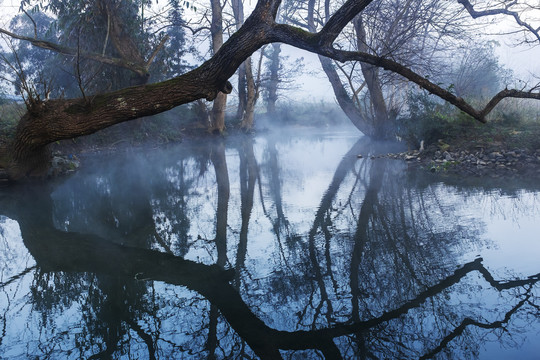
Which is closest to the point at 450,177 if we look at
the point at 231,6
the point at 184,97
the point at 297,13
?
the point at 184,97

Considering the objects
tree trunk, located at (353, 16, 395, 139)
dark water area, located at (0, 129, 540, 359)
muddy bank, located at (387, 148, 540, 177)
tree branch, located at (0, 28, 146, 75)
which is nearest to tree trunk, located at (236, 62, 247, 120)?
tree branch, located at (0, 28, 146, 75)

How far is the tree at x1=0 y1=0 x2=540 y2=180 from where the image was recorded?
5.38 meters

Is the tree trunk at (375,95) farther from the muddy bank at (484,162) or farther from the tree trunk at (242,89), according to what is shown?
the tree trunk at (242,89)

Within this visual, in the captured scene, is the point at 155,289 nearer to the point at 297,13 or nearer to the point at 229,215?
the point at 229,215

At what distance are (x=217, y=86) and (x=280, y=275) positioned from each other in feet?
11.7

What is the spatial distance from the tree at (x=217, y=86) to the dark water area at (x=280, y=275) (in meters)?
1.24

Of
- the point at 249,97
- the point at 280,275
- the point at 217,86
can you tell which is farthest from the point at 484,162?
the point at 249,97

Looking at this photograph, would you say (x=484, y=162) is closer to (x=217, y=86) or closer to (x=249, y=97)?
(x=217, y=86)

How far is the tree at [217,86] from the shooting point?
5.38m

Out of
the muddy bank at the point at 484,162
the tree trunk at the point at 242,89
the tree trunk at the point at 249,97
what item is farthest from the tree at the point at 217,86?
the tree trunk at the point at 242,89

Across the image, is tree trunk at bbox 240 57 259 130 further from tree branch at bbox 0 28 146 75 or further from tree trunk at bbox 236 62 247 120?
tree branch at bbox 0 28 146 75

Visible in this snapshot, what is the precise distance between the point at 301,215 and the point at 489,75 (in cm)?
1937

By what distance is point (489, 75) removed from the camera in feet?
Answer: 66.7

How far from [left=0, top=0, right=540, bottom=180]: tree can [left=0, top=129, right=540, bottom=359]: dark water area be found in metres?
1.24
